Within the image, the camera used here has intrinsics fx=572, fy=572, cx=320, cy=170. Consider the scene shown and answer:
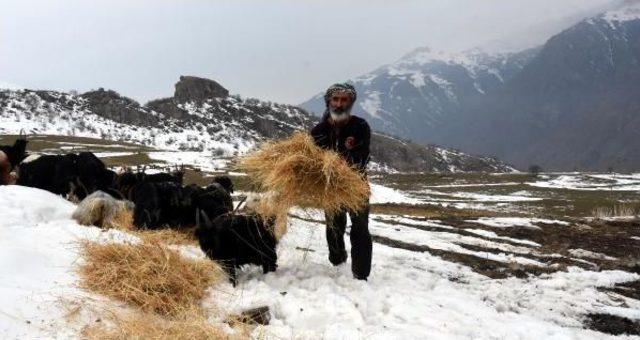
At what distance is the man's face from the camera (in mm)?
6682

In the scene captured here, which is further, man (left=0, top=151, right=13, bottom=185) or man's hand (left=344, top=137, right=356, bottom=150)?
man (left=0, top=151, right=13, bottom=185)

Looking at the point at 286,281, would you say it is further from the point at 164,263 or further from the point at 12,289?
the point at 12,289

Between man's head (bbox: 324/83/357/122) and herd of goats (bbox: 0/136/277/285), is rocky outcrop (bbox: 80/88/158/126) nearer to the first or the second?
herd of goats (bbox: 0/136/277/285)

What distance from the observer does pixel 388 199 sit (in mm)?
28734

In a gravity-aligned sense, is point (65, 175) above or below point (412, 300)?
above

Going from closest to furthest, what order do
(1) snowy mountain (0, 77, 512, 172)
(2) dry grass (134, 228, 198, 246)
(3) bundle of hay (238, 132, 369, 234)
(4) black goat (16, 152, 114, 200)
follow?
(3) bundle of hay (238, 132, 369, 234) < (2) dry grass (134, 228, 198, 246) < (4) black goat (16, 152, 114, 200) < (1) snowy mountain (0, 77, 512, 172)

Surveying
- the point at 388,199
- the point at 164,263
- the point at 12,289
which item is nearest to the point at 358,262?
the point at 164,263

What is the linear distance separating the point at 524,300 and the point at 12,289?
209 inches

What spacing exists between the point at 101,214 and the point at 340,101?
3662mm

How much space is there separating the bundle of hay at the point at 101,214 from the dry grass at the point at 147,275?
1.72 m

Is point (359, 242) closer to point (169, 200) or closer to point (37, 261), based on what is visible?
point (169, 200)

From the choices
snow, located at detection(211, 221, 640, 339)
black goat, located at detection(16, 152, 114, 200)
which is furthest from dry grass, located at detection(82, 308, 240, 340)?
black goat, located at detection(16, 152, 114, 200)

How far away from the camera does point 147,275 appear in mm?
5273

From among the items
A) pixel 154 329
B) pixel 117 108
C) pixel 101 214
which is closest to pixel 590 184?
pixel 101 214
